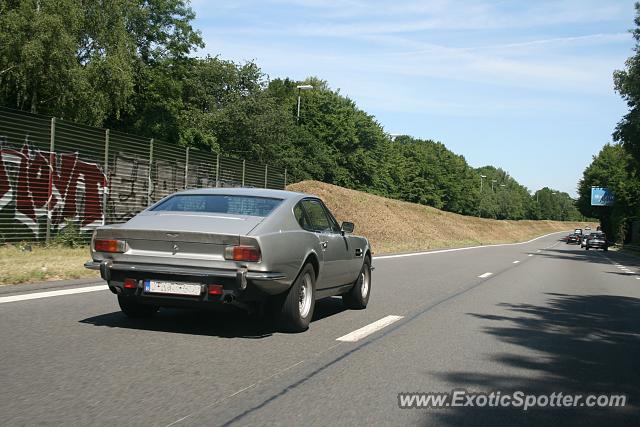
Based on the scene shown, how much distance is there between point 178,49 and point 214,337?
47891 mm

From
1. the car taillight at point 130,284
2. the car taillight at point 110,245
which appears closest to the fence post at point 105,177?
the car taillight at point 110,245

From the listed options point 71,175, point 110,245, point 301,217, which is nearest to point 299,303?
point 301,217

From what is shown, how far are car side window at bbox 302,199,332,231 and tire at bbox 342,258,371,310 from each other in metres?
1.25

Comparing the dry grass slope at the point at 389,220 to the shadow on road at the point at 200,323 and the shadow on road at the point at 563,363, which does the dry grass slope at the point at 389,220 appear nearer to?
the shadow on road at the point at 563,363

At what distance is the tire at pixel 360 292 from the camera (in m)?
9.42

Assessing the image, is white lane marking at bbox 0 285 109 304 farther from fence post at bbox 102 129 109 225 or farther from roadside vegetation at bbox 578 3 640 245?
roadside vegetation at bbox 578 3 640 245

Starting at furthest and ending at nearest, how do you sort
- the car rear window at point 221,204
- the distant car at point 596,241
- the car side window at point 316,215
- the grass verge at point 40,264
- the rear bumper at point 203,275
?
1. the distant car at point 596,241
2. the grass verge at point 40,264
3. the car side window at point 316,215
4. the car rear window at point 221,204
5. the rear bumper at point 203,275

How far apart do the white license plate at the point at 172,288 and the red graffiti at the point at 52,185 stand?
1152 cm

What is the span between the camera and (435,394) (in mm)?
4973

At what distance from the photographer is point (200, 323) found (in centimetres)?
762

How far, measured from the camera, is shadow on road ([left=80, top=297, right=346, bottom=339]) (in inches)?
281

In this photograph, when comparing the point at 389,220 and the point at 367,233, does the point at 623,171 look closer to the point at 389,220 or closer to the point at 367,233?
the point at 389,220

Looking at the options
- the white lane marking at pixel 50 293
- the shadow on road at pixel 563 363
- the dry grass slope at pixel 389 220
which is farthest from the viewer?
the dry grass slope at pixel 389 220

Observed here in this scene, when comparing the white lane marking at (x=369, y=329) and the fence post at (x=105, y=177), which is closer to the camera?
the white lane marking at (x=369, y=329)
